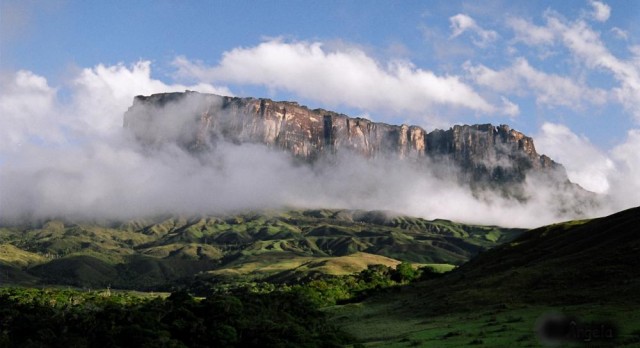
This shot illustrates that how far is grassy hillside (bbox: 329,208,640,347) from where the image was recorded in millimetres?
65812

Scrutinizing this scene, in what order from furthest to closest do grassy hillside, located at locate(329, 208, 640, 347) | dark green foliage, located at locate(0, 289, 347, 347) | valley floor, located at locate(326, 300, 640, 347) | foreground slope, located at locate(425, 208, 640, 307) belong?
foreground slope, located at locate(425, 208, 640, 307)
dark green foliage, located at locate(0, 289, 347, 347)
grassy hillside, located at locate(329, 208, 640, 347)
valley floor, located at locate(326, 300, 640, 347)

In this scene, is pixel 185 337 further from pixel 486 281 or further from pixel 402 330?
pixel 486 281

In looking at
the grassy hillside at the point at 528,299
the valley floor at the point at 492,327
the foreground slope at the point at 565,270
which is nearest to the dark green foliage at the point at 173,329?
the valley floor at the point at 492,327

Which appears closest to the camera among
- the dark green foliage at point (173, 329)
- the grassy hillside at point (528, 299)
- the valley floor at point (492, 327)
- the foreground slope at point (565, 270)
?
the valley floor at point (492, 327)

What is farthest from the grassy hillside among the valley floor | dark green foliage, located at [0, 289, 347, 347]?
dark green foliage, located at [0, 289, 347, 347]

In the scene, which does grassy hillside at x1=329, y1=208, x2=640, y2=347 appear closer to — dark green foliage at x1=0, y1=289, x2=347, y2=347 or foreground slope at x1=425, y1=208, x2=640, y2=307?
foreground slope at x1=425, y1=208, x2=640, y2=307

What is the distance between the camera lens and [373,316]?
116938mm

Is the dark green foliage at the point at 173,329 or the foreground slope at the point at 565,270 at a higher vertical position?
the foreground slope at the point at 565,270

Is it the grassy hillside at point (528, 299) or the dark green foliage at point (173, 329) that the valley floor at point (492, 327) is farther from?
the dark green foliage at point (173, 329)

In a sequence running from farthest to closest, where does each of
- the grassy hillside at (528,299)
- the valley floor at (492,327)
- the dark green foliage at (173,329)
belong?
the dark green foliage at (173,329) < the grassy hillside at (528,299) < the valley floor at (492,327)

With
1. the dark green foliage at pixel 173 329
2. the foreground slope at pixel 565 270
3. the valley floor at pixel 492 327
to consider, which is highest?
the foreground slope at pixel 565 270

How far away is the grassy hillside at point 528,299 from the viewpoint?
6581 cm

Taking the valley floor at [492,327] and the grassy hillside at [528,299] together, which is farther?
the grassy hillside at [528,299]

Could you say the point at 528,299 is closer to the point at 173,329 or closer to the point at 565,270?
the point at 565,270
